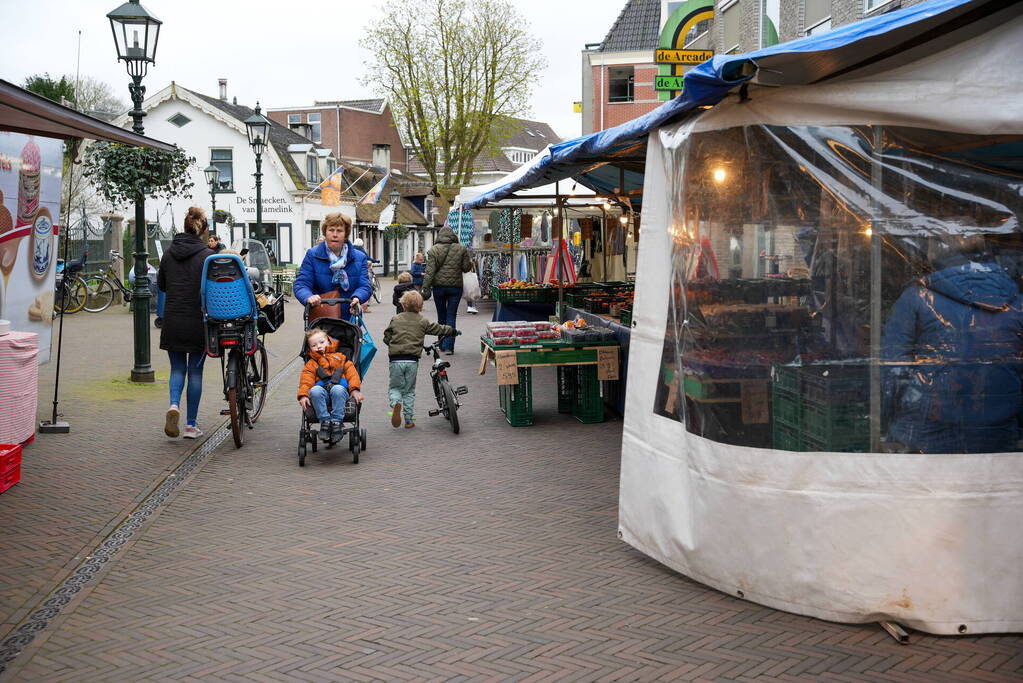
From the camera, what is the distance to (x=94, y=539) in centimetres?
611

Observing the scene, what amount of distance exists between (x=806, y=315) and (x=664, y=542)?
4.53 feet

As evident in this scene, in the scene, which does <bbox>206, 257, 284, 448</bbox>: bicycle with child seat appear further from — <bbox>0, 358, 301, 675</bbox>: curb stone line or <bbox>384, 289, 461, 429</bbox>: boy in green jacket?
<bbox>384, 289, 461, 429</bbox>: boy in green jacket

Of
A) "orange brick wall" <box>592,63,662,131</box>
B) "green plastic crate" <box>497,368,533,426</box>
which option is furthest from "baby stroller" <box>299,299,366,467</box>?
"orange brick wall" <box>592,63,662,131</box>

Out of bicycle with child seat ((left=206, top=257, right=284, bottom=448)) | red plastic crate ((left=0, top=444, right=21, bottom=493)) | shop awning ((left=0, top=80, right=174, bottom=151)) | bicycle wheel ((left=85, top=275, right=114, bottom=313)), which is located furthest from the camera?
bicycle wheel ((left=85, top=275, right=114, bottom=313))

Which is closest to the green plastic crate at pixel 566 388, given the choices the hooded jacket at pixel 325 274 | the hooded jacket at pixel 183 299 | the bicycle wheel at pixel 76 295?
the hooded jacket at pixel 325 274

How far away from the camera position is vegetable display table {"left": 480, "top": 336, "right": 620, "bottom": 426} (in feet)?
32.1

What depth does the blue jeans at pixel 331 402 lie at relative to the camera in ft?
27.2

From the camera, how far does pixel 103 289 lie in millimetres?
26719

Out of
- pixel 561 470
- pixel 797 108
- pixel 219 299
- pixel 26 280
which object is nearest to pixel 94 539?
pixel 219 299

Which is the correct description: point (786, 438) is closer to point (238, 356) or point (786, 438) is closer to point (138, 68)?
point (238, 356)

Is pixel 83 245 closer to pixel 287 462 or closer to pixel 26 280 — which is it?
pixel 26 280

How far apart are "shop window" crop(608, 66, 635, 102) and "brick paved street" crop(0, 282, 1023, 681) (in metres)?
35.4

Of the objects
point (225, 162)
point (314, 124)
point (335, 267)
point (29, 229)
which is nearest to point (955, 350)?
point (335, 267)

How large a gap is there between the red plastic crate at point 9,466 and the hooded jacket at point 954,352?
18.0 feet
